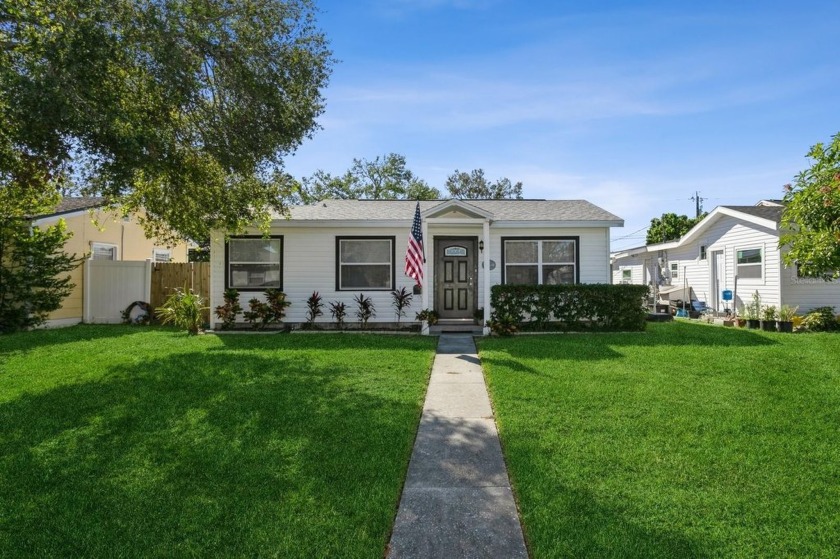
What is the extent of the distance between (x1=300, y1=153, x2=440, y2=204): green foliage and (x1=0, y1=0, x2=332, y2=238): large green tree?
2658 cm

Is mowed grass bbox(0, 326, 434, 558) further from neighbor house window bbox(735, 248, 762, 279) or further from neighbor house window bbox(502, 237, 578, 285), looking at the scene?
neighbor house window bbox(735, 248, 762, 279)

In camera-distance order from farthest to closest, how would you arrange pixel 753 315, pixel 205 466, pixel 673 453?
pixel 753 315, pixel 673 453, pixel 205 466

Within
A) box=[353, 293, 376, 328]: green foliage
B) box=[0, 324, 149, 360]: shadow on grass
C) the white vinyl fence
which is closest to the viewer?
box=[0, 324, 149, 360]: shadow on grass

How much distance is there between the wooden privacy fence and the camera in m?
13.8

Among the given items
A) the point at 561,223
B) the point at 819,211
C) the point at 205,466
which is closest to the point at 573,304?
the point at 561,223

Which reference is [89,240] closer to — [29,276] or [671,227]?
[29,276]

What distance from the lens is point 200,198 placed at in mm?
8789

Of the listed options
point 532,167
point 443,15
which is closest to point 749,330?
point 532,167

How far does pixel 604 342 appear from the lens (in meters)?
9.37

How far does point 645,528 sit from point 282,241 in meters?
10.7

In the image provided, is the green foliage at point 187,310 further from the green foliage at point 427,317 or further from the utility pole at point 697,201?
the utility pole at point 697,201

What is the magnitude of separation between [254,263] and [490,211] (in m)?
6.59

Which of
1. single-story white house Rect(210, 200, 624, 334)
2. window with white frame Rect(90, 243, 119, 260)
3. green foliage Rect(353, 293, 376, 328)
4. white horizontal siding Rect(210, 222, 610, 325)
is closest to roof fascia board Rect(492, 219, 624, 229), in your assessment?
single-story white house Rect(210, 200, 624, 334)

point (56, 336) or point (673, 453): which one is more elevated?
point (56, 336)
